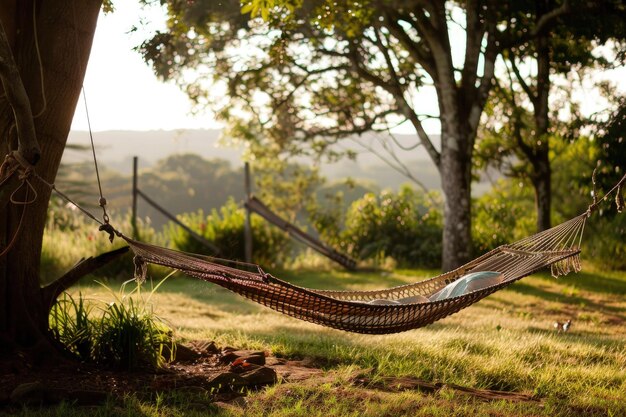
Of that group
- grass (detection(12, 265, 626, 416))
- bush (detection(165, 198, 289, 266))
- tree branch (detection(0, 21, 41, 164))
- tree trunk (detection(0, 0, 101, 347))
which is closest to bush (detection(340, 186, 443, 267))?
bush (detection(165, 198, 289, 266))

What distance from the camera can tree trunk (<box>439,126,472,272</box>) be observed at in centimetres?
752

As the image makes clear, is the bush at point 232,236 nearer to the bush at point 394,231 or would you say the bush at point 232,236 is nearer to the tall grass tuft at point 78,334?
the bush at point 394,231

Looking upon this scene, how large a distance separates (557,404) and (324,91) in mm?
6515

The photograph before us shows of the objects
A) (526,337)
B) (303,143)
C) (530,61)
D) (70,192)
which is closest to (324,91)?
(303,143)

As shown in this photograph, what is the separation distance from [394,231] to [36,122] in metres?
7.21

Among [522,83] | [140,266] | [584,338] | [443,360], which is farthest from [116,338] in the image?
[522,83]

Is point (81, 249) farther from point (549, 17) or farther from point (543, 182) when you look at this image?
point (549, 17)

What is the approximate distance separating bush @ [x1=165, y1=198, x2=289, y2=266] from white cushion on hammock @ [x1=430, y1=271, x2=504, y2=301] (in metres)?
4.83

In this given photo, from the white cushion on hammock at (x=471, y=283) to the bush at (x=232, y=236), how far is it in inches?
190

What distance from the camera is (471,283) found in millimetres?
3852

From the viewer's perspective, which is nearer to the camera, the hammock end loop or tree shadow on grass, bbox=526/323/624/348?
the hammock end loop

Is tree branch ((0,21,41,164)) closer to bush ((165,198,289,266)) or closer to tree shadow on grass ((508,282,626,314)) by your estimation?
tree shadow on grass ((508,282,626,314))

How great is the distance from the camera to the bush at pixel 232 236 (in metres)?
8.62

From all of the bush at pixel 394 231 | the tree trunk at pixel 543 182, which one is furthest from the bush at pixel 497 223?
the tree trunk at pixel 543 182
